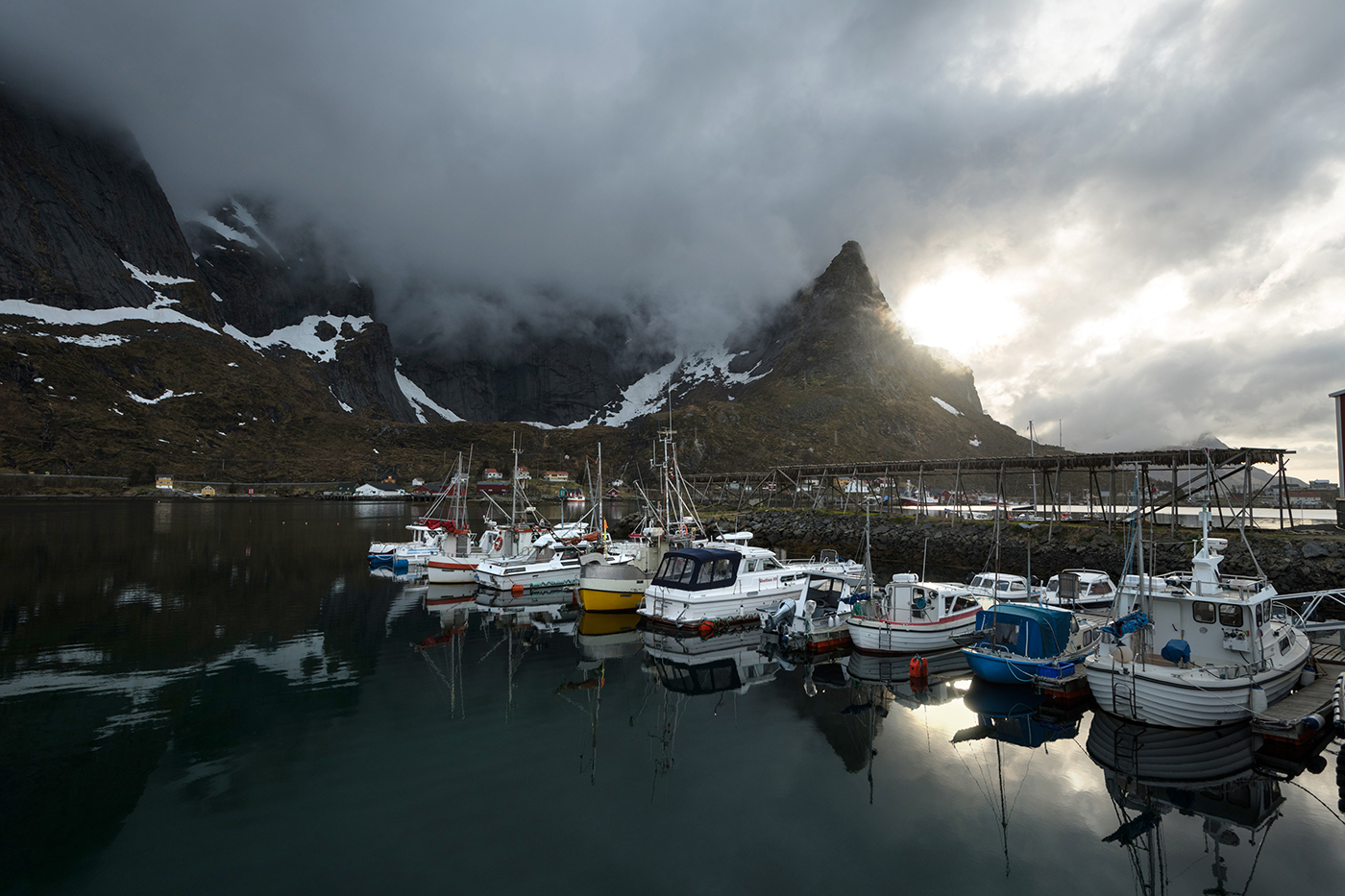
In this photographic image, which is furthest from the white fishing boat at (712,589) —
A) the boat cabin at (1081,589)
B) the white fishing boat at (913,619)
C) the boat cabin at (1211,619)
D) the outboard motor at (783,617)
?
the boat cabin at (1211,619)

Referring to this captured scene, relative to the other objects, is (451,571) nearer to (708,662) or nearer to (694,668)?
(708,662)

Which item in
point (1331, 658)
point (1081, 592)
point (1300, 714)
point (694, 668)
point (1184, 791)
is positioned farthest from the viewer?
point (1081, 592)

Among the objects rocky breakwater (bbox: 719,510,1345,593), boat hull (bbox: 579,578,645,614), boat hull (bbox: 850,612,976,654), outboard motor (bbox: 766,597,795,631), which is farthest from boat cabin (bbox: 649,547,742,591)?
rocky breakwater (bbox: 719,510,1345,593)

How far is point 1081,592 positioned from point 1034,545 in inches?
765

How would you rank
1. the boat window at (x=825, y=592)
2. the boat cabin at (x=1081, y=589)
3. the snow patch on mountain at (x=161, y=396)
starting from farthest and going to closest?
the snow patch on mountain at (x=161, y=396), the boat cabin at (x=1081, y=589), the boat window at (x=825, y=592)

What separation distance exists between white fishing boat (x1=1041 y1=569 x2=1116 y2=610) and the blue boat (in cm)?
862

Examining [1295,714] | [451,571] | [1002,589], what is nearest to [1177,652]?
[1295,714]

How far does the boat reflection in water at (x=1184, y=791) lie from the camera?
1084cm

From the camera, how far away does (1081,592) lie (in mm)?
31781

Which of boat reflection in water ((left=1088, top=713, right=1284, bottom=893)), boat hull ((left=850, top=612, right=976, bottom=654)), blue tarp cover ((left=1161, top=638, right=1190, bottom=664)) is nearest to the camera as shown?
boat reflection in water ((left=1088, top=713, right=1284, bottom=893))

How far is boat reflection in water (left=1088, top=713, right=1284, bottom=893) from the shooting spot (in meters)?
10.8

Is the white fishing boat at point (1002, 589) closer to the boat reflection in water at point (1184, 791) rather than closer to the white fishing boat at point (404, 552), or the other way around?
the boat reflection in water at point (1184, 791)

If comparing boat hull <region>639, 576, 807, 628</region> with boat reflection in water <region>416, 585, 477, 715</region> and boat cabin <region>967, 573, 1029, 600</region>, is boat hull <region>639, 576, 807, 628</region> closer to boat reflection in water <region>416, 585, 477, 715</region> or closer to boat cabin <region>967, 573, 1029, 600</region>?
boat reflection in water <region>416, 585, 477, 715</region>

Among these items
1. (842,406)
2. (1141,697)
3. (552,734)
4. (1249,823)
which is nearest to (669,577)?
(552,734)
